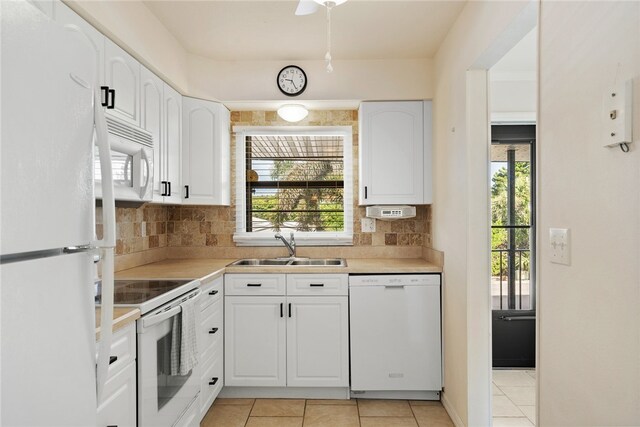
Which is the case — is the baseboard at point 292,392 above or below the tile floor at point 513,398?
above

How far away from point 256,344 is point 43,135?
7.45 ft

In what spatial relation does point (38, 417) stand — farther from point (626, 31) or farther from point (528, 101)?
point (528, 101)

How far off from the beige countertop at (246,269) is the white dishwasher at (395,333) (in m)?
0.06

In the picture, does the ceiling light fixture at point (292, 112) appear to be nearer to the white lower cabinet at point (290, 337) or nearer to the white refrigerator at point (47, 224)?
the white lower cabinet at point (290, 337)

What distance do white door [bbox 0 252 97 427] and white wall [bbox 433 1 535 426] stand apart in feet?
6.53

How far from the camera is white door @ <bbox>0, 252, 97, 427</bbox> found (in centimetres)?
78

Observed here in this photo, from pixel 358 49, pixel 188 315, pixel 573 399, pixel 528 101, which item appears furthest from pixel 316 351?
pixel 528 101

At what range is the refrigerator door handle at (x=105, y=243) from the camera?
111 cm

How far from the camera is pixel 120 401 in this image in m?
1.48

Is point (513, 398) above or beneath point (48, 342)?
→ beneath

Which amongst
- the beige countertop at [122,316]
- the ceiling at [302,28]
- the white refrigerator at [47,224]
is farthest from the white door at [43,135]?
the ceiling at [302,28]

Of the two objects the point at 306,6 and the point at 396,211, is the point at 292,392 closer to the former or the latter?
the point at 396,211

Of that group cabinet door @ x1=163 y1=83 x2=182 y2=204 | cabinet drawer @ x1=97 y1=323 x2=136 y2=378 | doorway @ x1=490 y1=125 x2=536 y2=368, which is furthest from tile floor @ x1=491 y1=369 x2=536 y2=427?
cabinet door @ x1=163 y1=83 x2=182 y2=204

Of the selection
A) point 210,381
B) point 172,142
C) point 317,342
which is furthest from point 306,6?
point 210,381
